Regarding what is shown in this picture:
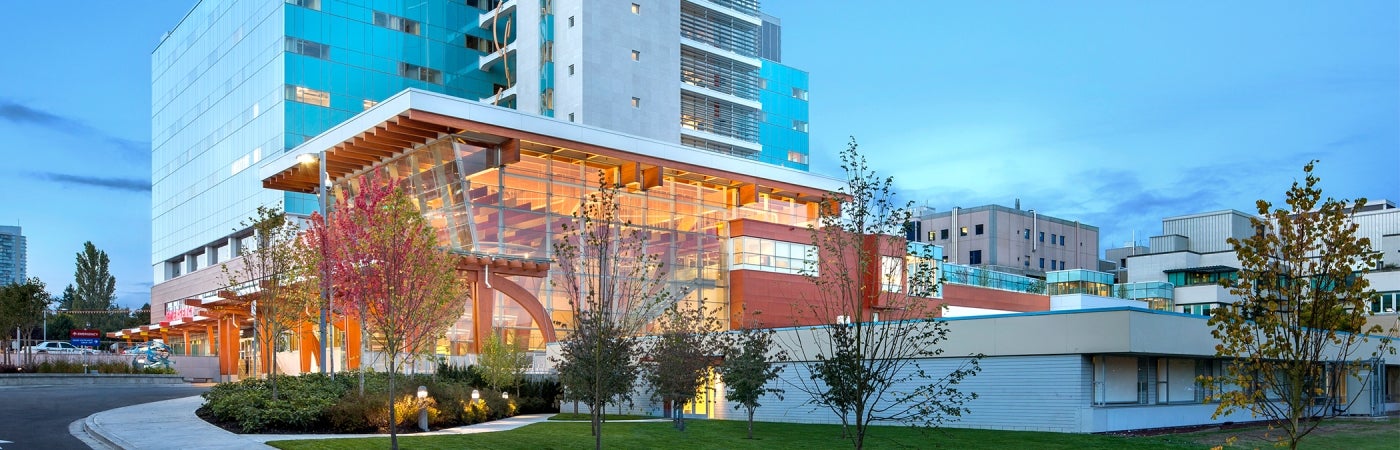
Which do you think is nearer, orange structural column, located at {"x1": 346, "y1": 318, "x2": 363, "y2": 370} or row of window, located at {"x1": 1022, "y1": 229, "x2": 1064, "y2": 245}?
orange structural column, located at {"x1": 346, "y1": 318, "x2": 363, "y2": 370}

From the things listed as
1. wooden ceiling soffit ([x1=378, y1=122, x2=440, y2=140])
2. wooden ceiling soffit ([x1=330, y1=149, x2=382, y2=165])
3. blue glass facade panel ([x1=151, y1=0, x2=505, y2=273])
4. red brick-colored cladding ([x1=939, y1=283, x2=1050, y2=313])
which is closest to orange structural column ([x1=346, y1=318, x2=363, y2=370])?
wooden ceiling soffit ([x1=330, y1=149, x2=382, y2=165])

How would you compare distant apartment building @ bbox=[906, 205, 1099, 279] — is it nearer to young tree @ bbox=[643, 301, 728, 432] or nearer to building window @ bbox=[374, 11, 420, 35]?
building window @ bbox=[374, 11, 420, 35]

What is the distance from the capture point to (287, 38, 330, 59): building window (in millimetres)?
77375

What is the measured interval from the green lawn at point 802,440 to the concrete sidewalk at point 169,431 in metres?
1.21

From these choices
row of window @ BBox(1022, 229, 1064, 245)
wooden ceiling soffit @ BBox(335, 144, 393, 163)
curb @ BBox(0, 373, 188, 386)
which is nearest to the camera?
curb @ BBox(0, 373, 188, 386)

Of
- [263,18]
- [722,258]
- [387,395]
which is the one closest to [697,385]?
[387,395]

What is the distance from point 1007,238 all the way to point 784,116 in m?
33.5

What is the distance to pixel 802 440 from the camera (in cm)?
2983

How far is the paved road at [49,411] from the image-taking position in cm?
2400

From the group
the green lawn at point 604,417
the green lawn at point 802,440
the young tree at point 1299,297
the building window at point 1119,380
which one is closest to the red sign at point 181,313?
the green lawn at point 604,417

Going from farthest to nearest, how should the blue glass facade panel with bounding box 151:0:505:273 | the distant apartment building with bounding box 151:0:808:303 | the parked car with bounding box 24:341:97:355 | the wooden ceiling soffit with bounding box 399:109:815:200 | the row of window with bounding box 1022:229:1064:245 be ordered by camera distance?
the row of window with bounding box 1022:229:1064:245, the blue glass facade panel with bounding box 151:0:505:273, the parked car with bounding box 24:341:97:355, the distant apartment building with bounding box 151:0:808:303, the wooden ceiling soffit with bounding box 399:109:815:200

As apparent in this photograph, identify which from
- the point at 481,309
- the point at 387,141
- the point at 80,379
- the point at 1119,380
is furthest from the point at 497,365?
the point at 80,379

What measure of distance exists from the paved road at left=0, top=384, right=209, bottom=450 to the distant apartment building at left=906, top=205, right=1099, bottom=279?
283 feet

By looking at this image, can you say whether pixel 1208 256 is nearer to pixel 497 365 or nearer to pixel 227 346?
pixel 497 365
